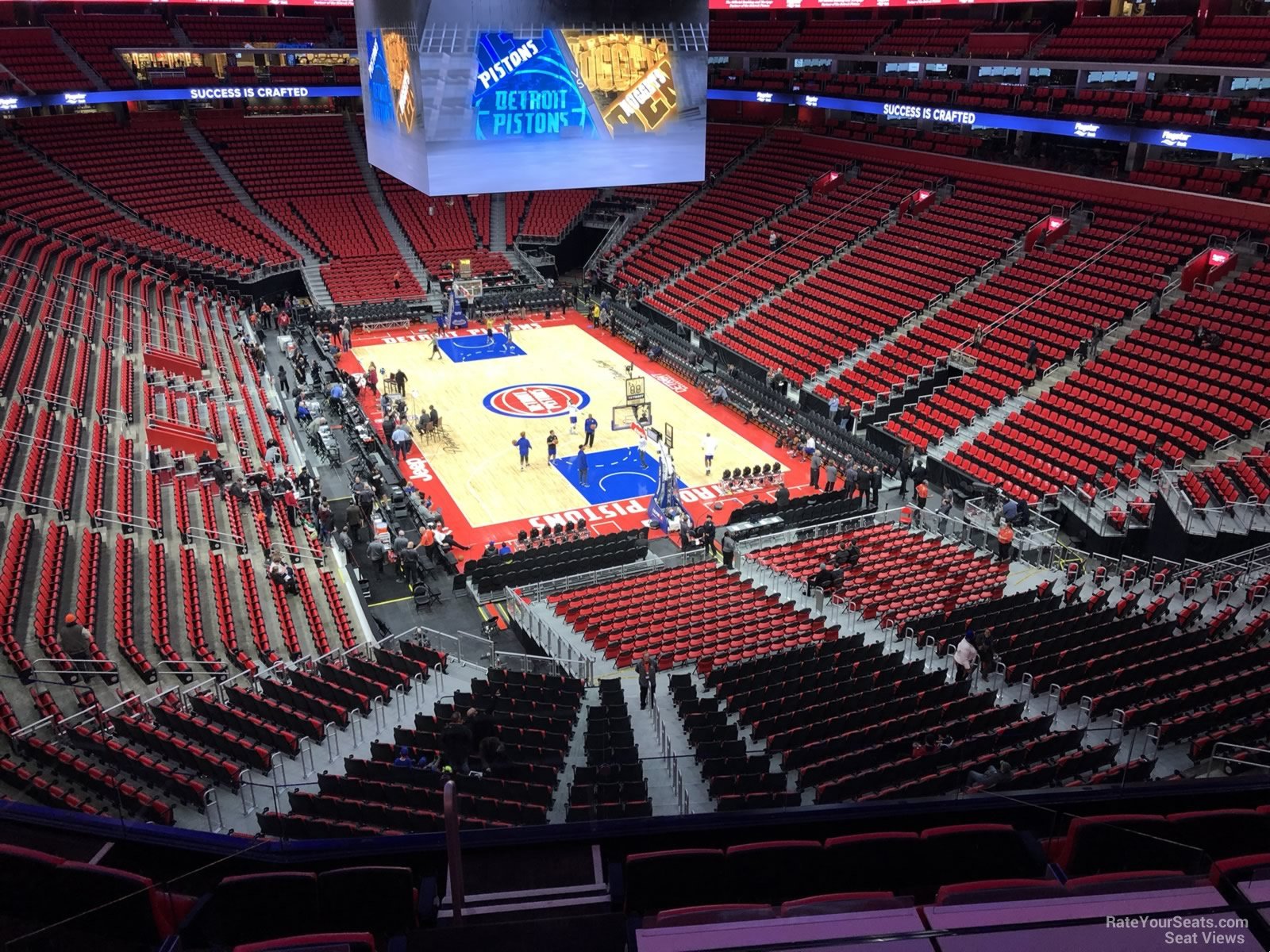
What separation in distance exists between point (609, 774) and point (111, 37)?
1780 inches

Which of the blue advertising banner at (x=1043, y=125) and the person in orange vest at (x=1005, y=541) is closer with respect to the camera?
the person in orange vest at (x=1005, y=541)

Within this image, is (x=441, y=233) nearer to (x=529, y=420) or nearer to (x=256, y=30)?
(x=256, y=30)

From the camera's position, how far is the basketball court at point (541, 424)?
2334cm

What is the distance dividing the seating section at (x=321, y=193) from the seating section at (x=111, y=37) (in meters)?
3.89

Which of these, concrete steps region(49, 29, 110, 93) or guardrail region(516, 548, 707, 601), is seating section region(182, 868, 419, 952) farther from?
concrete steps region(49, 29, 110, 93)

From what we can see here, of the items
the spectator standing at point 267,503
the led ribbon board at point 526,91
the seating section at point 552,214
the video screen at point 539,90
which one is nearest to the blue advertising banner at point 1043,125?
the seating section at point 552,214

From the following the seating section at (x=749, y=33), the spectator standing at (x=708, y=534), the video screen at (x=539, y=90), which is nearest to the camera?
the video screen at (x=539, y=90)

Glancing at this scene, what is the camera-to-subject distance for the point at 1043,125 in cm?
3094

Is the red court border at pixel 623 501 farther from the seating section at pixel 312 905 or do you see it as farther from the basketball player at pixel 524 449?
the seating section at pixel 312 905

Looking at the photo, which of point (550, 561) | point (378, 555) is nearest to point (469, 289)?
point (378, 555)

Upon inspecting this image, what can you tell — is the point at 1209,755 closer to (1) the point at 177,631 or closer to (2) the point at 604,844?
(2) the point at 604,844

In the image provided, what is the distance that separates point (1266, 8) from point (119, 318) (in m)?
36.4

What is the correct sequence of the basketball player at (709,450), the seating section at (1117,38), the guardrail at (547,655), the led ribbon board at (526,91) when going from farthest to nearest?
the seating section at (1117,38), the basketball player at (709,450), the led ribbon board at (526,91), the guardrail at (547,655)

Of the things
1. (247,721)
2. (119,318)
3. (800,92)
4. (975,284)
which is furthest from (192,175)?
(247,721)
